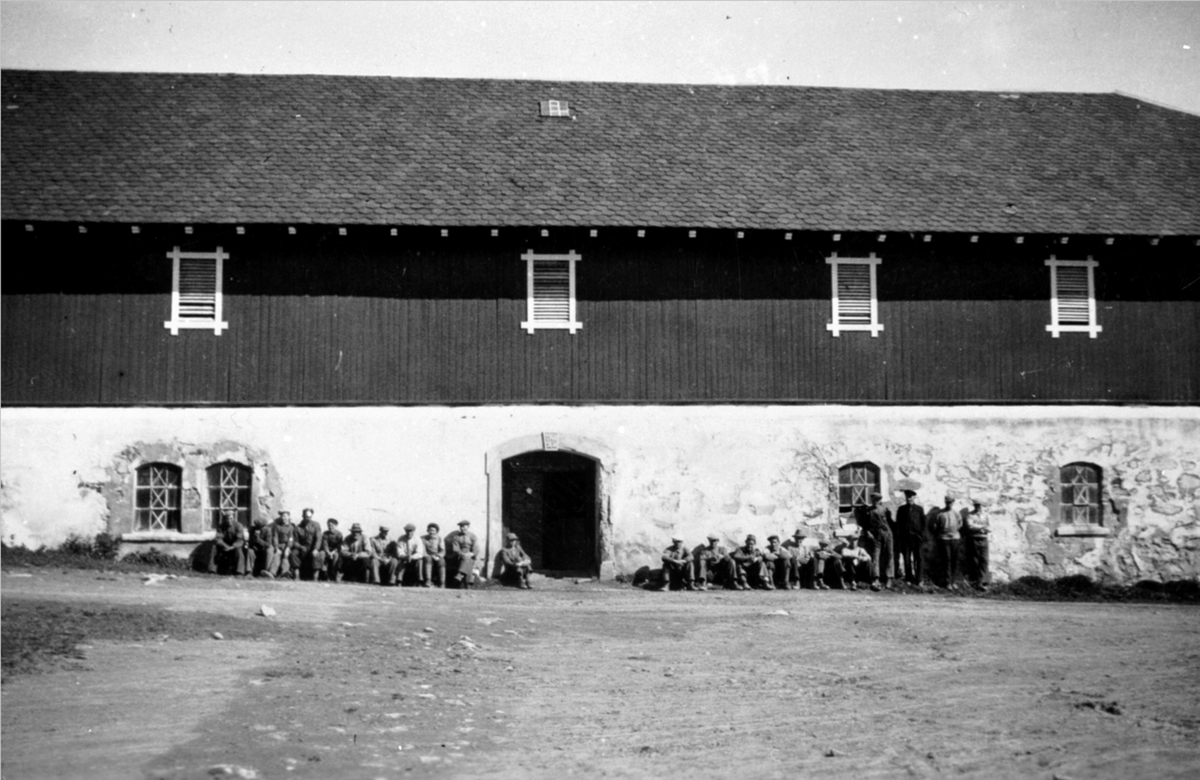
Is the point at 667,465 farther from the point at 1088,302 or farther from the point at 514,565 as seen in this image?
the point at 1088,302

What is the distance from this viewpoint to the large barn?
17.2 meters

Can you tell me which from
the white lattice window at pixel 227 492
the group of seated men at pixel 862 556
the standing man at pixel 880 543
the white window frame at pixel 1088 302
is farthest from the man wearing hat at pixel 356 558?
the white window frame at pixel 1088 302

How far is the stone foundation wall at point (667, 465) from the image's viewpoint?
16.8 meters

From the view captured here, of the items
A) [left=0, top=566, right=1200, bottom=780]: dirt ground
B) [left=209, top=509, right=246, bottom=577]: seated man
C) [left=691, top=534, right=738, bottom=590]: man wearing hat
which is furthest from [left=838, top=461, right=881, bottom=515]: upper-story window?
[left=209, top=509, right=246, bottom=577]: seated man

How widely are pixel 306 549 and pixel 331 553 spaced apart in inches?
14.5

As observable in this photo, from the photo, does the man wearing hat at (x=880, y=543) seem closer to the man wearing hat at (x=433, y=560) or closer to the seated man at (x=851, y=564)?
the seated man at (x=851, y=564)

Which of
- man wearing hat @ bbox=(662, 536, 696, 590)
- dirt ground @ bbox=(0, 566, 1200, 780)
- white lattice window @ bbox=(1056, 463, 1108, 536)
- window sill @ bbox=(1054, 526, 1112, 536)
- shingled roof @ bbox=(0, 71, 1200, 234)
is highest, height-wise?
shingled roof @ bbox=(0, 71, 1200, 234)

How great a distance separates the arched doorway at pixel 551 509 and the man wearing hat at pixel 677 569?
1.97 m

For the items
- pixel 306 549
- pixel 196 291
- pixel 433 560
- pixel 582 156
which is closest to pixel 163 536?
pixel 306 549

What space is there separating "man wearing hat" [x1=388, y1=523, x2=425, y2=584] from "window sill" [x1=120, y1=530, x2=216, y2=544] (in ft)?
8.88

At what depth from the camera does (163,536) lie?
16750mm

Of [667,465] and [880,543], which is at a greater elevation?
[667,465]

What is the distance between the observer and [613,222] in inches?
697

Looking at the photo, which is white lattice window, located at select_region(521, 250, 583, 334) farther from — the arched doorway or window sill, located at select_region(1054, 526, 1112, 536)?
window sill, located at select_region(1054, 526, 1112, 536)
